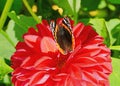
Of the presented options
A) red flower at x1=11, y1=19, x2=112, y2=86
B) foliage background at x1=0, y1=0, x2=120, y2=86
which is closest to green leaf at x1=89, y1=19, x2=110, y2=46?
foliage background at x1=0, y1=0, x2=120, y2=86

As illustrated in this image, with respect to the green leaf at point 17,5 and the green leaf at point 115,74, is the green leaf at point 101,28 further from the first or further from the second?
the green leaf at point 17,5

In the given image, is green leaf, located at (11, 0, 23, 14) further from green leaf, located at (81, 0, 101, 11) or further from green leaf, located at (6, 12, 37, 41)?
green leaf, located at (81, 0, 101, 11)

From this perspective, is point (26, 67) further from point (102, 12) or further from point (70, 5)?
point (102, 12)

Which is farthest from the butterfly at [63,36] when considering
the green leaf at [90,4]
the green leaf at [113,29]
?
the green leaf at [90,4]

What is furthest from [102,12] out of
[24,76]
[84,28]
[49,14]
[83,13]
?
[24,76]

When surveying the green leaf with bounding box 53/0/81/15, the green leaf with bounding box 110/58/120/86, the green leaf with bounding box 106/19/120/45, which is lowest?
the green leaf with bounding box 110/58/120/86

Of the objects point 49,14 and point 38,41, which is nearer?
point 38,41
